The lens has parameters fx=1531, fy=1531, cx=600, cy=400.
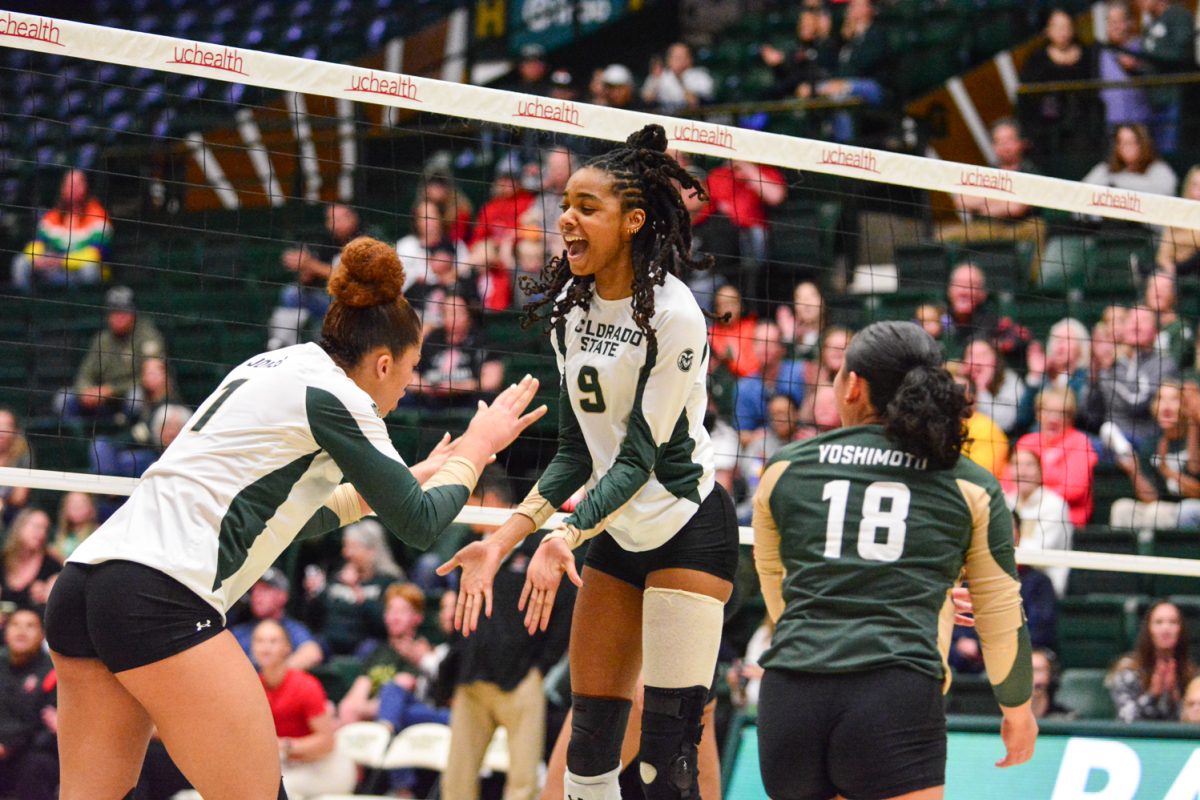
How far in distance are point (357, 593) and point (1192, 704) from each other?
4.71 meters

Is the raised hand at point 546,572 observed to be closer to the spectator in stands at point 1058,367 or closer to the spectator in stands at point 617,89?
the spectator in stands at point 1058,367

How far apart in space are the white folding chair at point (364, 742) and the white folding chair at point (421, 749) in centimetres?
5

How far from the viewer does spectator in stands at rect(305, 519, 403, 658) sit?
9188mm

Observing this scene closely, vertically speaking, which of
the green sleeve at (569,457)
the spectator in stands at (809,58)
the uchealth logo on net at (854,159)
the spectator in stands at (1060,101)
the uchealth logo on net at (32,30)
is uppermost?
the spectator in stands at (809,58)

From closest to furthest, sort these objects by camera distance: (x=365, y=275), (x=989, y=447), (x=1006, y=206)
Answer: (x=365, y=275) → (x=989, y=447) → (x=1006, y=206)

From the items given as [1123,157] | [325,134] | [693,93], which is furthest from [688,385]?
[325,134]

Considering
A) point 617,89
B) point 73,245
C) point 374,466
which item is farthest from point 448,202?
point 374,466

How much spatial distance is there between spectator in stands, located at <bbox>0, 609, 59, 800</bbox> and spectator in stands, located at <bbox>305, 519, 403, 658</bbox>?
159 centimetres

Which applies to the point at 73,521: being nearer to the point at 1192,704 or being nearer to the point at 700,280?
the point at 700,280

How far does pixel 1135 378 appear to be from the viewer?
29.0 ft

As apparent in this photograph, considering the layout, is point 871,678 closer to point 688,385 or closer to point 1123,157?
point 688,385

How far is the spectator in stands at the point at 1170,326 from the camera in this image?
918cm

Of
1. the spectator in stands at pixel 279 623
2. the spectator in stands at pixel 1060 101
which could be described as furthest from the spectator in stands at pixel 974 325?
the spectator in stands at pixel 279 623

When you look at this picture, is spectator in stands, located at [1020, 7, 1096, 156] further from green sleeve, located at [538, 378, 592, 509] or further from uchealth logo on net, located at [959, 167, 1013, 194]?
green sleeve, located at [538, 378, 592, 509]
